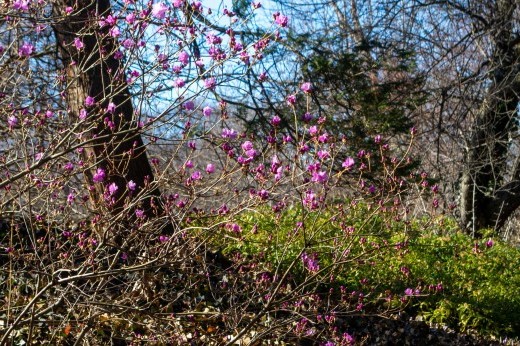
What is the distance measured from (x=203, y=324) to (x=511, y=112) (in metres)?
6.27

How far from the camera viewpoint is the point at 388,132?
732cm

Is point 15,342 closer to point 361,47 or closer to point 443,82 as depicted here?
point 361,47

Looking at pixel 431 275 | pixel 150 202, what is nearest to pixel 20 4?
pixel 150 202

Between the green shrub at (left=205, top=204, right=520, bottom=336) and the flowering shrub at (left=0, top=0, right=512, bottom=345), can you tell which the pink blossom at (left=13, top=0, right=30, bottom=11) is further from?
the green shrub at (left=205, top=204, right=520, bottom=336)

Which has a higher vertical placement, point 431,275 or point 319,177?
point 319,177

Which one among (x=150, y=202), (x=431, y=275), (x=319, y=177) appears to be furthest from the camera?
(x=431, y=275)

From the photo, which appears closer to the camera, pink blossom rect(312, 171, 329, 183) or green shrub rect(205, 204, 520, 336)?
pink blossom rect(312, 171, 329, 183)

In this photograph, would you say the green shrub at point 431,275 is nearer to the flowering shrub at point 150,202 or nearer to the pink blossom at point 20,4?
the flowering shrub at point 150,202

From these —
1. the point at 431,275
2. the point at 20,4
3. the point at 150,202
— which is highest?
the point at 20,4

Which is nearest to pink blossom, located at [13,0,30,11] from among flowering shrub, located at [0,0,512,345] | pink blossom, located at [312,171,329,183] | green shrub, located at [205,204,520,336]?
flowering shrub, located at [0,0,512,345]

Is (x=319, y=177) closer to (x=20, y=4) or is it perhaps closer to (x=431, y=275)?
(x=20, y=4)

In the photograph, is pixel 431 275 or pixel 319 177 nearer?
pixel 319 177

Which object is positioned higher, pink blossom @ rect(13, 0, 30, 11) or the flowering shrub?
pink blossom @ rect(13, 0, 30, 11)

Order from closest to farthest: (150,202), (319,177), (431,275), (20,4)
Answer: (319,177)
(20,4)
(150,202)
(431,275)
